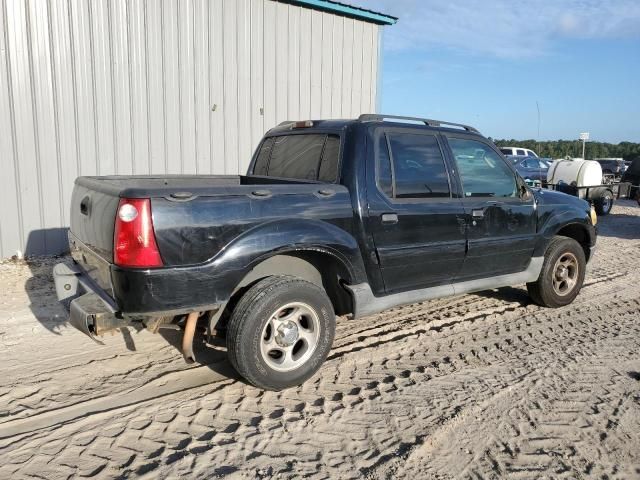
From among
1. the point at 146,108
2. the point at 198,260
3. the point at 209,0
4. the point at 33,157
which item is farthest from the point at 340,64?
the point at 198,260

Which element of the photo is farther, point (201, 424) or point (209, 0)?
point (209, 0)

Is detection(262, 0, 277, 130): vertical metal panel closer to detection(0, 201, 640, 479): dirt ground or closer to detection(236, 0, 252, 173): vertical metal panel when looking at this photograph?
detection(236, 0, 252, 173): vertical metal panel

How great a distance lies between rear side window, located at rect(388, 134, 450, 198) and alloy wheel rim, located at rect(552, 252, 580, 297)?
1.96m

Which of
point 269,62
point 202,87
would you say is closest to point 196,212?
point 202,87

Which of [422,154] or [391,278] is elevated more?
[422,154]

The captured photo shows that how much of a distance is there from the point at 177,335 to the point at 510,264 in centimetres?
322

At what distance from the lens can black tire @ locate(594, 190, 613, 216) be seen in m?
14.1

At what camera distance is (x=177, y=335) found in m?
4.64

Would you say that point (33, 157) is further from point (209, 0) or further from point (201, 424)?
point (201, 424)

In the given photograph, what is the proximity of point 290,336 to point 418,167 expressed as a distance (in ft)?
5.81

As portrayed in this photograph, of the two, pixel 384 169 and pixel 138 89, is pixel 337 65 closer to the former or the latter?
pixel 138 89

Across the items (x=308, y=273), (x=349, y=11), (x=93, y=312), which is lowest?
(x=93, y=312)

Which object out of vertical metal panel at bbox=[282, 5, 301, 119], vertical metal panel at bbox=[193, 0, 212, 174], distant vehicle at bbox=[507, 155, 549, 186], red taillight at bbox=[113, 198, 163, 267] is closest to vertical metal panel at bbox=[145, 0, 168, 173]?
vertical metal panel at bbox=[193, 0, 212, 174]

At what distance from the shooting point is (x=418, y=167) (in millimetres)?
4250
